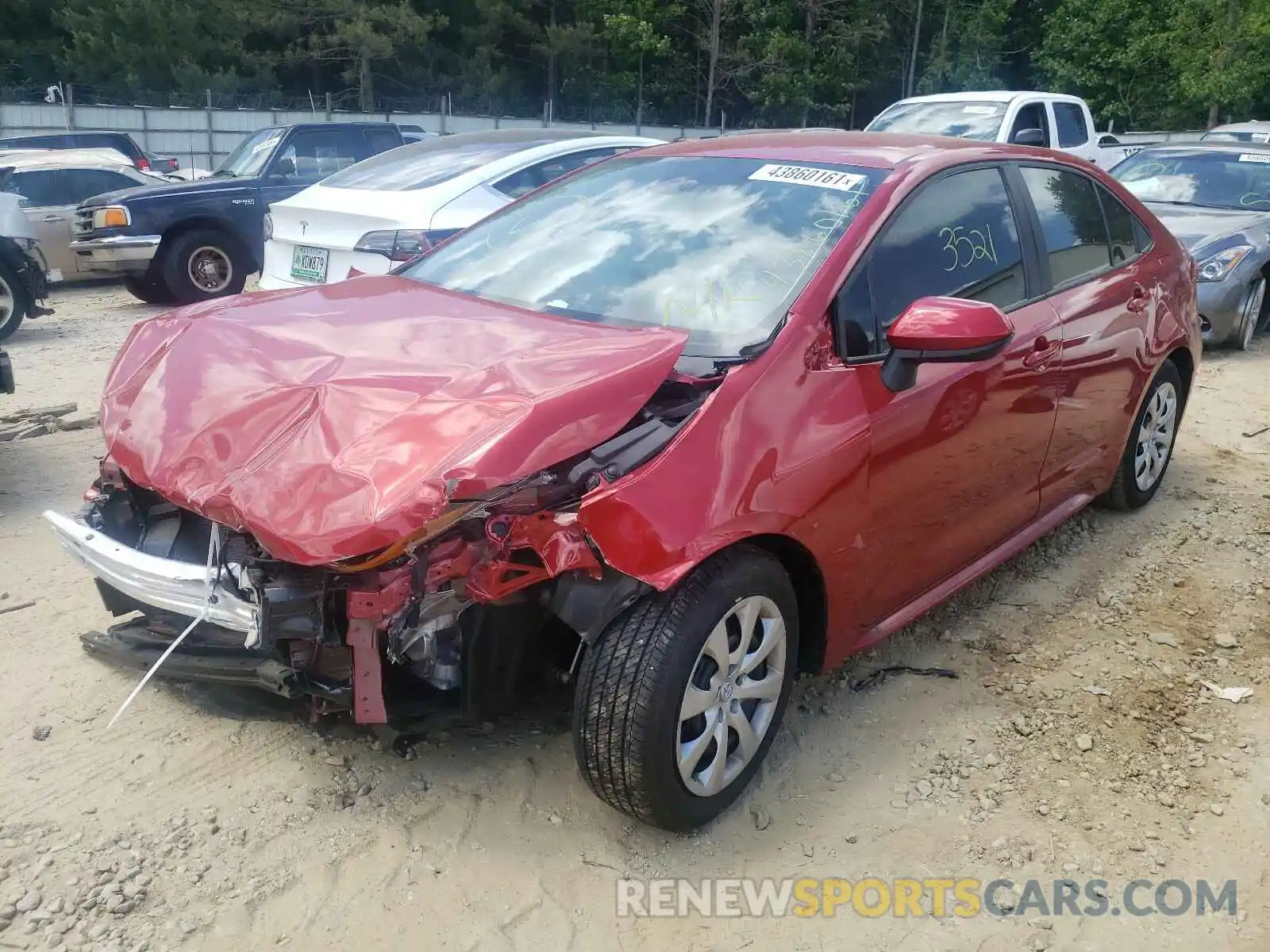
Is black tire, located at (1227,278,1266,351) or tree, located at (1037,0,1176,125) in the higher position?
tree, located at (1037,0,1176,125)

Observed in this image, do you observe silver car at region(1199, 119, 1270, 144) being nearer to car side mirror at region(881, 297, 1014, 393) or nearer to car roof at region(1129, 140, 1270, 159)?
car roof at region(1129, 140, 1270, 159)

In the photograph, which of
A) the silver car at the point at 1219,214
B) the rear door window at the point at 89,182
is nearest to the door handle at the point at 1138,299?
the silver car at the point at 1219,214

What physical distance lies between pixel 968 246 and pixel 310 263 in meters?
4.83

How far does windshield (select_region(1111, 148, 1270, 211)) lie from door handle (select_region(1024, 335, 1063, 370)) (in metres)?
6.04

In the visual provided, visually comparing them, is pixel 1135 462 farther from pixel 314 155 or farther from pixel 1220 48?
pixel 1220 48

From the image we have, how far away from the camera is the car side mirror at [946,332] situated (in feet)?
9.24

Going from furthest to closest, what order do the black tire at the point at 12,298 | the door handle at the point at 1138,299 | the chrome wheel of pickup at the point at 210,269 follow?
1. the chrome wheel of pickup at the point at 210,269
2. the black tire at the point at 12,298
3. the door handle at the point at 1138,299

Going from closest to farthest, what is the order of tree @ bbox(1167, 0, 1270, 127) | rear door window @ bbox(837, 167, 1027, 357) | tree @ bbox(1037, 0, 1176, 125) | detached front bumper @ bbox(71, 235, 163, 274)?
1. rear door window @ bbox(837, 167, 1027, 357)
2. detached front bumper @ bbox(71, 235, 163, 274)
3. tree @ bbox(1167, 0, 1270, 127)
4. tree @ bbox(1037, 0, 1176, 125)

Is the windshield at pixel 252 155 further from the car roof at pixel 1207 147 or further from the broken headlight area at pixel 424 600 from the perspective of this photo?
the broken headlight area at pixel 424 600

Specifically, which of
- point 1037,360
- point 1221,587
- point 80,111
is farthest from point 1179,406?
point 80,111

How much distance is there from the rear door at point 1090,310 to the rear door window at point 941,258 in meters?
0.26

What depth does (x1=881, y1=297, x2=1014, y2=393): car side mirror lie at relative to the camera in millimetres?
2816

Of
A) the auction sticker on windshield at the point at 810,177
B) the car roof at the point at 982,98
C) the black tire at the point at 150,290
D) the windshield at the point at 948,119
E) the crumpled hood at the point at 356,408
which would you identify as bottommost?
the black tire at the point at 150,290

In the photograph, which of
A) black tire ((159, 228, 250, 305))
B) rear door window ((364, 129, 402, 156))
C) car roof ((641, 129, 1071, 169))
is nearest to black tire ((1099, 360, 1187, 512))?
car roof ((641, 129, 1071, 169))
